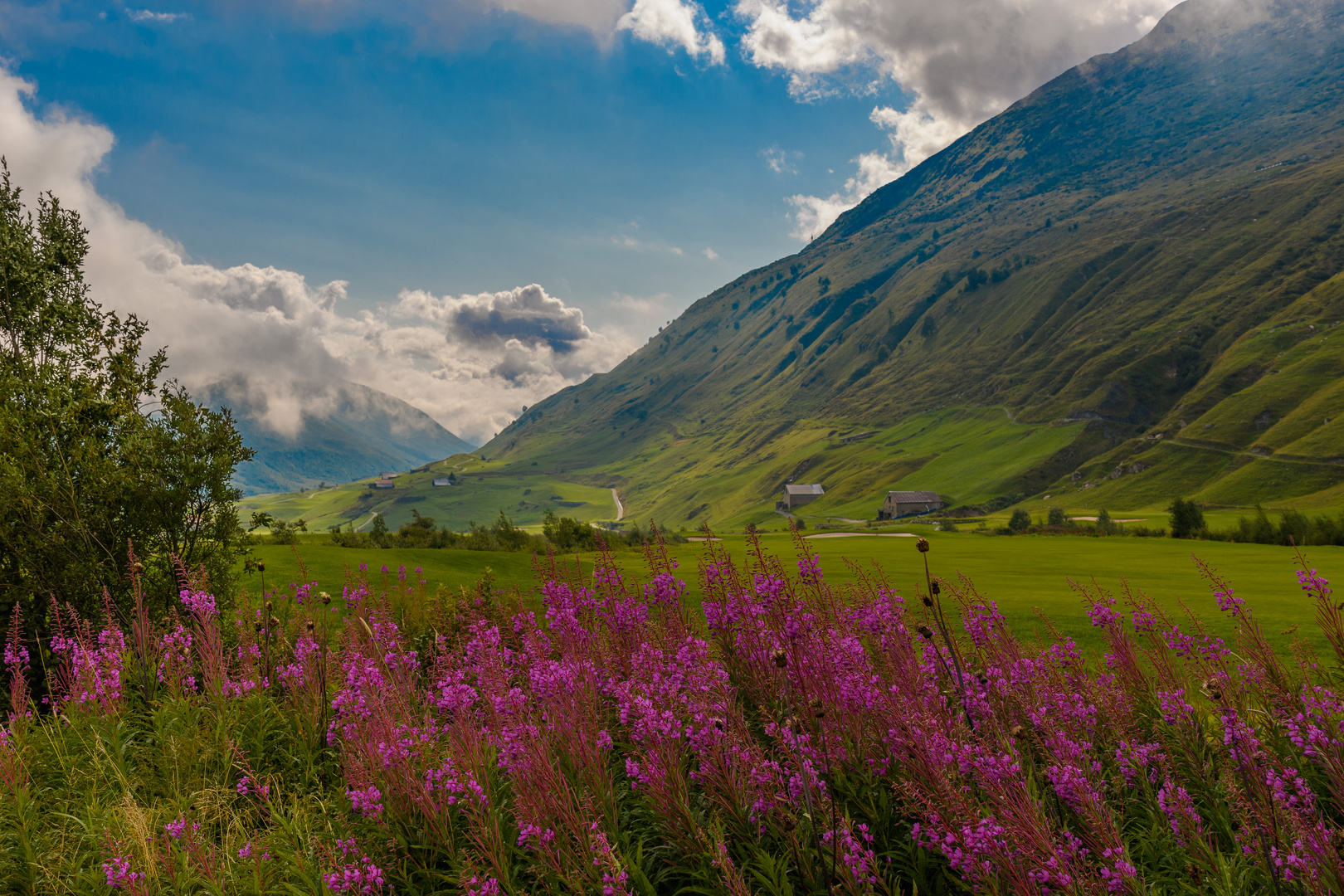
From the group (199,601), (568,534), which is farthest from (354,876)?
(568,534)

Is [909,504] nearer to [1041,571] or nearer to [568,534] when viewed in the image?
[1041,571]

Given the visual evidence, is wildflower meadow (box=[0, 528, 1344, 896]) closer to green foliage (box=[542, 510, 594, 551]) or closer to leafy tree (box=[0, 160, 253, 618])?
leafy tree (box=[0, 160, 253, 618])

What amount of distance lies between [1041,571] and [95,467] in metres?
40.2

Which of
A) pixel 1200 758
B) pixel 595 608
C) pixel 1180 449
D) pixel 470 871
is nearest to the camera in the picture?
pixel 470 871

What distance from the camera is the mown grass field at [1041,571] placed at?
1897cm

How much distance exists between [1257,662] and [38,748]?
15.9 metres

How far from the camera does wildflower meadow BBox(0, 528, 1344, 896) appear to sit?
14.8ft

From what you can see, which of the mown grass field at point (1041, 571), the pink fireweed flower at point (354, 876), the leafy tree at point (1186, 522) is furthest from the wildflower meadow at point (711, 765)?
the leafy tree at point (1186, 522)

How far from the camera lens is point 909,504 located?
17512 cm

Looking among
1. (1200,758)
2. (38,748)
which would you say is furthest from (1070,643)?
(38,748)

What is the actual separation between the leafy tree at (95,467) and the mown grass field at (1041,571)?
537cm

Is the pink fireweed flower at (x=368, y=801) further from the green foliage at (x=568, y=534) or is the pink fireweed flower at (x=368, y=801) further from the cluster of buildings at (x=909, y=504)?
the cluster of buildings at (x=909, y=504)

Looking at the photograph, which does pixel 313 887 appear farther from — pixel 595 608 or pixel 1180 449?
pixel 1180 449

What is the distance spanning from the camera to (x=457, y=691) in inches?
273
